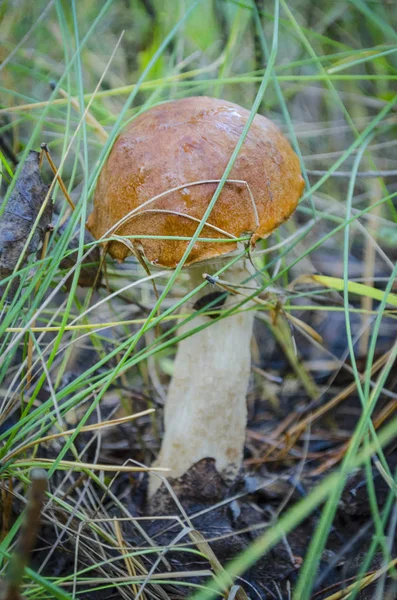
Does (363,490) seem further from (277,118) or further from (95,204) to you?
(277,118)

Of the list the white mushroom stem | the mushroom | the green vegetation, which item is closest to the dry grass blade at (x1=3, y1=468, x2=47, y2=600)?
the green vegetation

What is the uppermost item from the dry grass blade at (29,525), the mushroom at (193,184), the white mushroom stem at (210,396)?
the mushroom at (193,184)

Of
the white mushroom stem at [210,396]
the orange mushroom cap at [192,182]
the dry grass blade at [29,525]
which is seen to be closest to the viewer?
the dry grass blade at [29,525]

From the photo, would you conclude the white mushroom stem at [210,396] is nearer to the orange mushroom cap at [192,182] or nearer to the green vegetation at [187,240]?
the green vegetation at [187,240]

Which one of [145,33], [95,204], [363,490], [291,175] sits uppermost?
[145,33]

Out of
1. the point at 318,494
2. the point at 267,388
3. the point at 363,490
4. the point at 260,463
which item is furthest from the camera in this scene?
the point at 267,388

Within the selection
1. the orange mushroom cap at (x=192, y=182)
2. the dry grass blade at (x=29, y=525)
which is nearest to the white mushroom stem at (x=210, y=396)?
the orange mushroom cap at (x=192, y=182)

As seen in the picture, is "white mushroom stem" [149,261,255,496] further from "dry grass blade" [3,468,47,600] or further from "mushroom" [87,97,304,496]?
"dry grass blade" [3,468,47,600]

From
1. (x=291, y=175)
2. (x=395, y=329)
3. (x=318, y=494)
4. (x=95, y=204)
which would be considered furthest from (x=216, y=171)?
(x=395, y=329)
